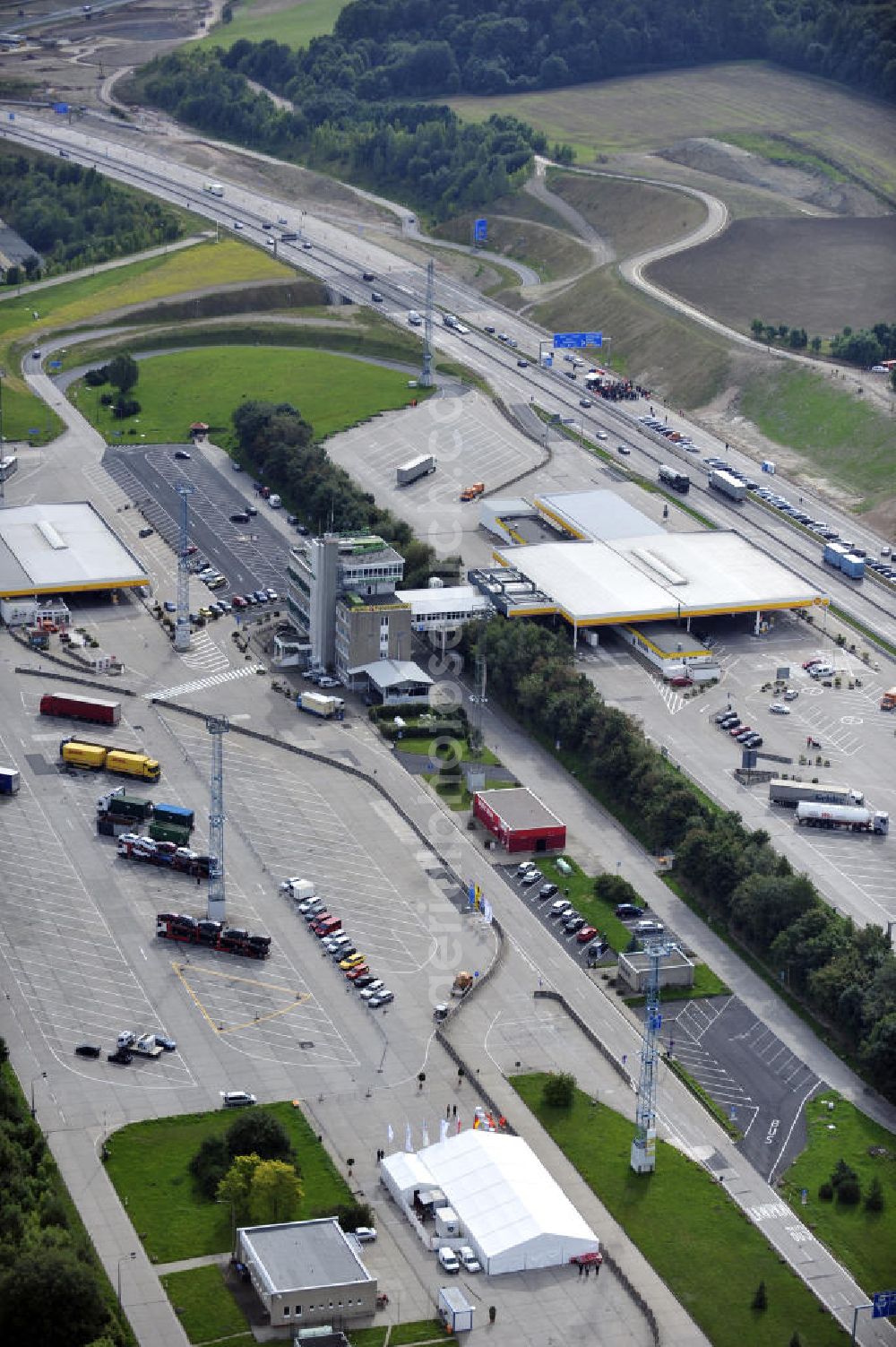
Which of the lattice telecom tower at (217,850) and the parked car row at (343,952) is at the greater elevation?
the lattice telecom tower at (217,850)

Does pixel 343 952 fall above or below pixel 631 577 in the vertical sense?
below

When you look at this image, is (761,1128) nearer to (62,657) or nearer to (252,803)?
(252,803)

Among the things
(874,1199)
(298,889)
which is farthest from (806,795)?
(874,1199)

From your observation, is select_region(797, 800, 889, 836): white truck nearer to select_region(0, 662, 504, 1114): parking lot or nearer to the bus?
select_region(0, 662, 504, 1114): parking lot

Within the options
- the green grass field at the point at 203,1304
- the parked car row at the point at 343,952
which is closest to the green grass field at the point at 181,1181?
the green grass field at the point at 203,1304

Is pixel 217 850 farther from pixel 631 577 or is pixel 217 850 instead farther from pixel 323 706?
pixel 631 577

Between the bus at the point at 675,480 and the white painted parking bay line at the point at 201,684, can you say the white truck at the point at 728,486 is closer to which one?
the bus at the point at 675,480
